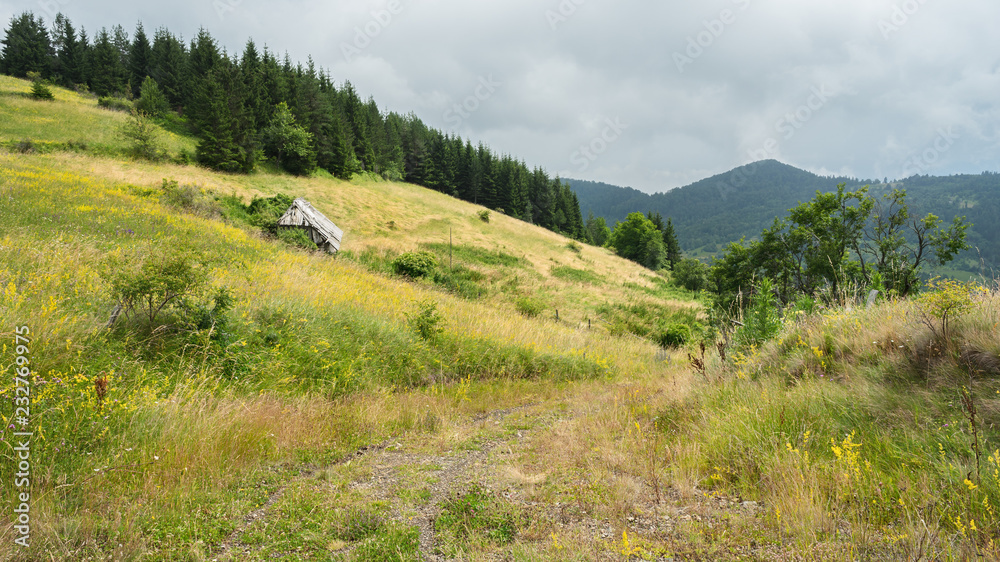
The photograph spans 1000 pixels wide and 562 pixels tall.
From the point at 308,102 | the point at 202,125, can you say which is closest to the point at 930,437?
the point at 202,125

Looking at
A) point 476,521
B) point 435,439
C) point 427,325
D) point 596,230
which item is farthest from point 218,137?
point 596,230

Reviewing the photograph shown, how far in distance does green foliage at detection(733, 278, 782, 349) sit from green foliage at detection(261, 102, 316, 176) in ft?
153

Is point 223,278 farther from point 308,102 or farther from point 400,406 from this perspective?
point 308,102

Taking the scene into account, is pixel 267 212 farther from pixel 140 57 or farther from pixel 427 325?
pixel 140 57

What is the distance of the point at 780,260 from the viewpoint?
24797mm

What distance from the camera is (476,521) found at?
10.5 ft

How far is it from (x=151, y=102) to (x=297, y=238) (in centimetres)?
3772

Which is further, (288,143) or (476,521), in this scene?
(288,143)

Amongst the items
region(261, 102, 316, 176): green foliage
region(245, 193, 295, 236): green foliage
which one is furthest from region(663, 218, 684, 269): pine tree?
region(245, 193, 295, 236): green foliage

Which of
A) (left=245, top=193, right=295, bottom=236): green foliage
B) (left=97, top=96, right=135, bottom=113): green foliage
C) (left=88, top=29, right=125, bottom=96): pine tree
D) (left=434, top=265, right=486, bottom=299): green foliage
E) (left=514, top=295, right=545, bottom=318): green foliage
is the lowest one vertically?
(left=514, top=295, right=545, bottom=318): green foliage

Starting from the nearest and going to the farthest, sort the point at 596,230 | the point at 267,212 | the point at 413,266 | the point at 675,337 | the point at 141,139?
the point at 675,337 < the point at 413,266 < the point at 267,212 < the point at 141,139 < the point at 596,230

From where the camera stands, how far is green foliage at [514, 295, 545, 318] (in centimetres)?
2127

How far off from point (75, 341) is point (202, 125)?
45.9 metres

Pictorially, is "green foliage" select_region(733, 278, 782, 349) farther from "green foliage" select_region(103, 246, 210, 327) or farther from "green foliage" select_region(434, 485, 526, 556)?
"green foliage" select_region(103, 246, 210, 327)
